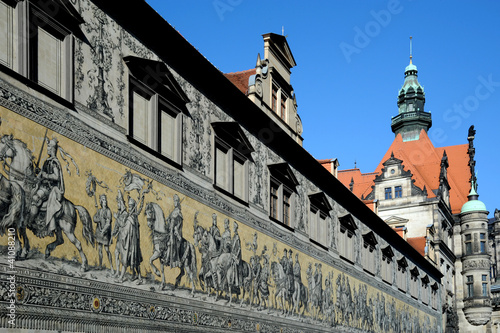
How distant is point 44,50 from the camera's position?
10.1m

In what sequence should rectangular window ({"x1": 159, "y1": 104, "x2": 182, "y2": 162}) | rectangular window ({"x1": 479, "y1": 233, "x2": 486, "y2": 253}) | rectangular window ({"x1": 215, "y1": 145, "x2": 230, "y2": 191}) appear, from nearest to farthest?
rectangular window ({"x1": 159, "y1": 104, "x2": 182, "y2": 162}) < rectangular window ({"x1": 215, "y1": 145, "x2": 230, "y2": 191}) < rectangular window ({"x1": 479, "y1": 233, "x2": 486, "y2": 253})

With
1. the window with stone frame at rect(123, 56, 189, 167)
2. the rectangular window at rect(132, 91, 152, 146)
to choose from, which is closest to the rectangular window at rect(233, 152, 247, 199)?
the window with stone frame at rect(123, 56, 189, 167)

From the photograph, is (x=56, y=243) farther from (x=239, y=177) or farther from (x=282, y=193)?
(x=282, y=193)

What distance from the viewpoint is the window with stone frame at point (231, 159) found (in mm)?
15516

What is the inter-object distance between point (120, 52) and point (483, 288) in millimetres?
45026

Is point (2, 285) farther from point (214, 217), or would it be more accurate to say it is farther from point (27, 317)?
point (214, 217)

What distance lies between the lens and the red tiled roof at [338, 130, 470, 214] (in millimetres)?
51250

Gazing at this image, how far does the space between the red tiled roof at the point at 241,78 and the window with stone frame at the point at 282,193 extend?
245cm

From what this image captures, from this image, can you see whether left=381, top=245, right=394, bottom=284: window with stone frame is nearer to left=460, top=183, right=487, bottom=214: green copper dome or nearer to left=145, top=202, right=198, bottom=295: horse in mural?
Answer: left=145, top=202, right=198, bottom=295: horse in mural

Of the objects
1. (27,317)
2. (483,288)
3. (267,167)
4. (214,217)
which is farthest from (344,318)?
(483,288)

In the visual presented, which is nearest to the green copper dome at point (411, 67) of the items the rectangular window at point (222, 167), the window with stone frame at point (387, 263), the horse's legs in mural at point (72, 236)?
the window with stone frame at point (387, 263)

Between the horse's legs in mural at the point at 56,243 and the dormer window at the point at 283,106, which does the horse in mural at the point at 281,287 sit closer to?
the dormer window at the point at 283,106

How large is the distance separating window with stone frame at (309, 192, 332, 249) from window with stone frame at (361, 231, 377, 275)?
468 cm

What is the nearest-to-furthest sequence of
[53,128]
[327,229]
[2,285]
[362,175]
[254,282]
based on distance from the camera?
[2,285] → [53,128] → [254,282] → [327,229] → [362,175]
